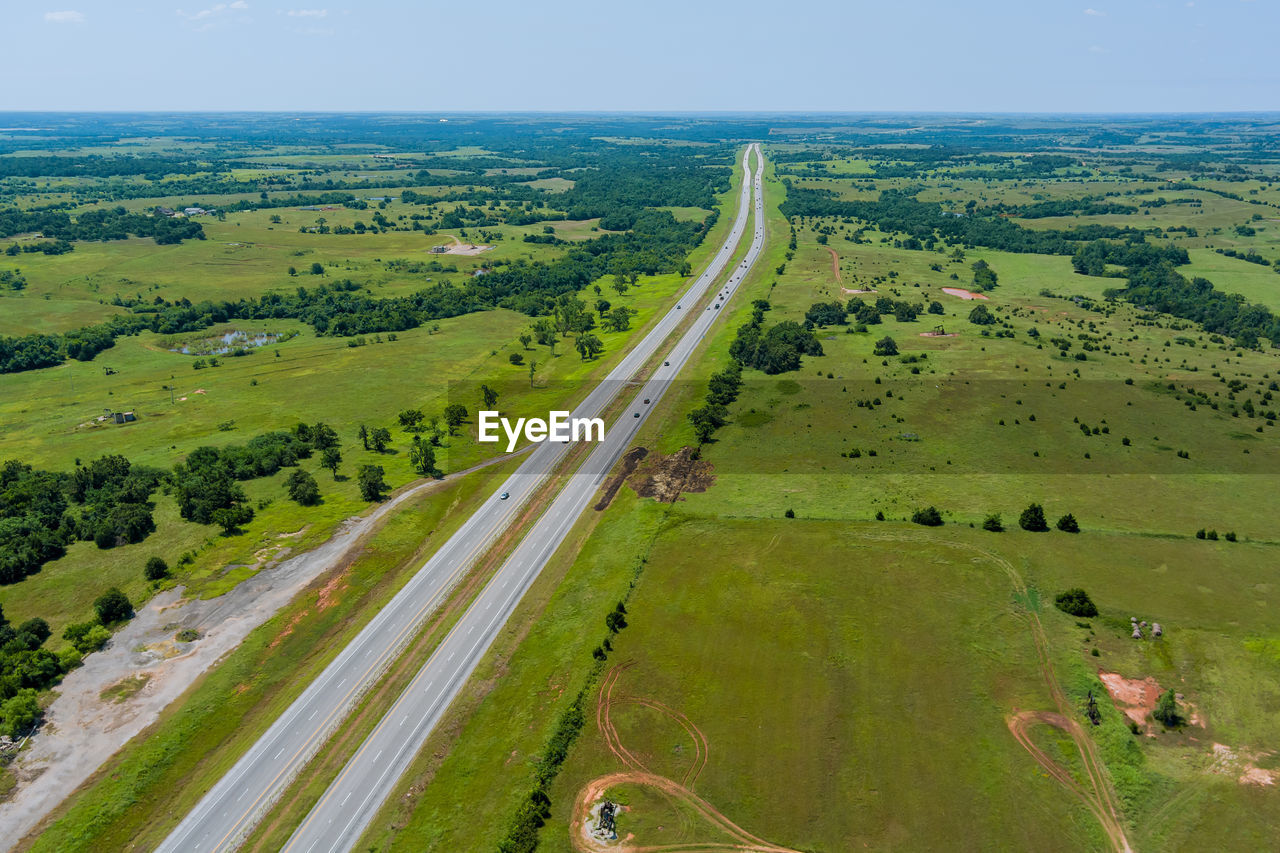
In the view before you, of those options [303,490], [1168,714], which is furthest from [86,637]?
[1168,714]

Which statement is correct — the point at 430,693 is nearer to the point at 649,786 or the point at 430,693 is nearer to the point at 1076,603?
the point at 649,786

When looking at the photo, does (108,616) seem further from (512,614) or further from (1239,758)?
(1239,758)

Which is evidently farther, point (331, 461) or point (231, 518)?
point (331, 461)

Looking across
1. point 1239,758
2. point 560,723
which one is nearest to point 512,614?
point 560,723

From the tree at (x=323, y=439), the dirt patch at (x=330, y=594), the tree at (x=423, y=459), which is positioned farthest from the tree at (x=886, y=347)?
the dirt patch at (x=330, y=594)

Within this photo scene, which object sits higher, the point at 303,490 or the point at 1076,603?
the point at 1076,603

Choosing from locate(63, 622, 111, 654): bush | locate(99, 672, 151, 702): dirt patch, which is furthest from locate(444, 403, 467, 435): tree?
locate(99, 672, 151, 702): dirt patch
